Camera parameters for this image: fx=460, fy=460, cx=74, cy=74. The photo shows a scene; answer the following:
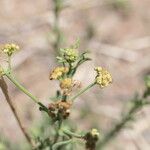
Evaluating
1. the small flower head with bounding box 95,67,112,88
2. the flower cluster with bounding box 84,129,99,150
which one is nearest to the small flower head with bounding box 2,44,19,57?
the small flower head with bounding box 95,67,112,88

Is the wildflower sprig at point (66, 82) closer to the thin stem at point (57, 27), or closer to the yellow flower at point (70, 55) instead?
the yellow flower at point (70, 55)

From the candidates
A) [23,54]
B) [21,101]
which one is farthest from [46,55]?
[21,101]

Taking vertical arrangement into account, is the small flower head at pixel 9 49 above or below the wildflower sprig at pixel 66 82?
above

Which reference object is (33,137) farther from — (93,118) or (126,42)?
(126,42)

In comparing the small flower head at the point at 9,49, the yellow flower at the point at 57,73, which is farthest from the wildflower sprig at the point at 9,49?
the yellow flower at the point at 57,73

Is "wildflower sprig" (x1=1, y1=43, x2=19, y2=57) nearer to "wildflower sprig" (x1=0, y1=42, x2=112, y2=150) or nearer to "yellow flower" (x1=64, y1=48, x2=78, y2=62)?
"wildflower sprig" (x1=0, y1=42, x2=112, y2=150)

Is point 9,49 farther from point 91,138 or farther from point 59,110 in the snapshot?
point 91,138
